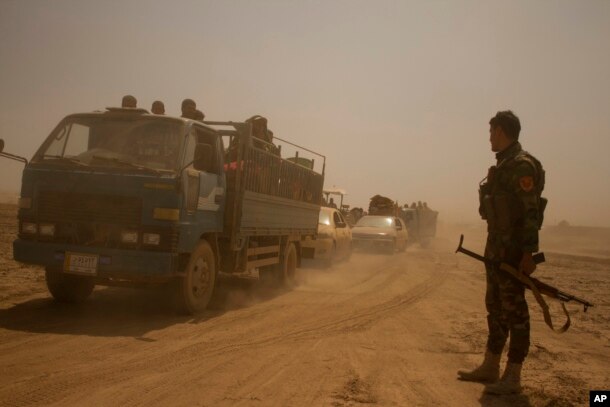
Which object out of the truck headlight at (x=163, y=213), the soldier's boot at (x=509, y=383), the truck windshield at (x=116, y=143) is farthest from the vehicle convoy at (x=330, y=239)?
the soldier's boot at (x=509, y=383)

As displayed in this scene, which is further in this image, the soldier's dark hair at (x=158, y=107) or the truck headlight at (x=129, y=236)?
the soldier's dark hair at (x=158, y=107)

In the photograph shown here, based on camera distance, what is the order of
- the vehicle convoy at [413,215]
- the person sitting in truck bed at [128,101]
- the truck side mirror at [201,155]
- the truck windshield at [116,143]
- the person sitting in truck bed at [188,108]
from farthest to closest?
the vehicle convoy at [413,215] < the person sitting in truck bed at [188,108] < the person sitting in truck bed at [128,101] < the truck side mirror at [201,155] < the truck windshield at [116,143]

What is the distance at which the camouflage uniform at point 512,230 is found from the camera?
4246 mm

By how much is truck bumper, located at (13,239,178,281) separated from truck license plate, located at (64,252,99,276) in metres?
0.05

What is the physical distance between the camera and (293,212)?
35.5ft

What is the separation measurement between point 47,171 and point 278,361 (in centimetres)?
385

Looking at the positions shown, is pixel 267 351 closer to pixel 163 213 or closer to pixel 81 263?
pixel 163 213

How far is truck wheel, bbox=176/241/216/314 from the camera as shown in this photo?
6.65 metres

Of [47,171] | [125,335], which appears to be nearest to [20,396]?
[125,335]

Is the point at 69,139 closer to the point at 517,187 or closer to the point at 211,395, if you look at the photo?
the point at 211,395

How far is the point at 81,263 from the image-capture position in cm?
609

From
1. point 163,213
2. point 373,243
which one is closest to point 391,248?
point 373,243

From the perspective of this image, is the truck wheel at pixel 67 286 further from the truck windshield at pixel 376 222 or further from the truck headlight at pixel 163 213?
the truck windshield at pixel 376 222

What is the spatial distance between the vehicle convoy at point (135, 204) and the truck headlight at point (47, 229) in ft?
0.04
